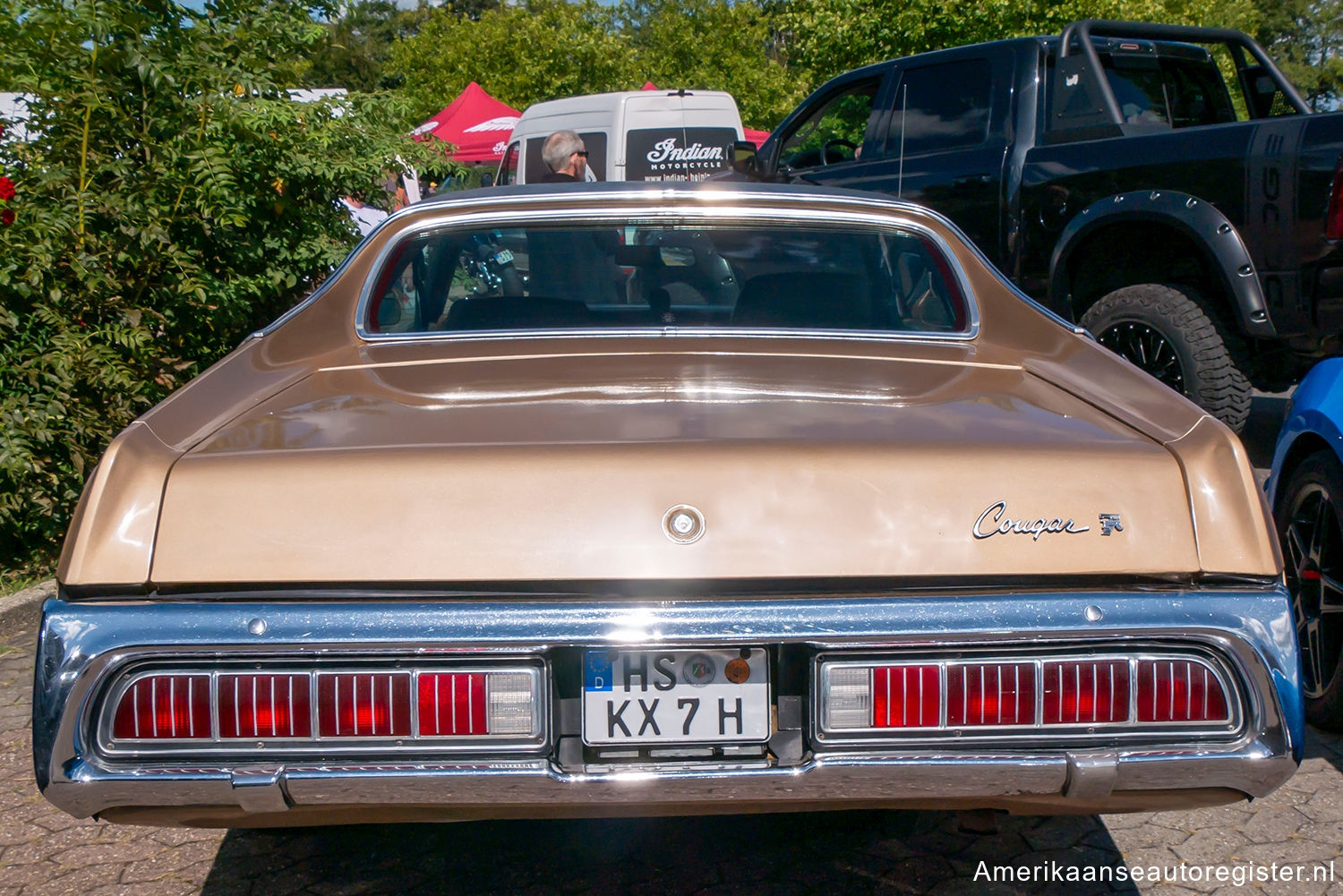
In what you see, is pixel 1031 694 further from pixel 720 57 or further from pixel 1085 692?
pixel 720 57

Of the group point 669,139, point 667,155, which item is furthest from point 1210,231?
point 669,139

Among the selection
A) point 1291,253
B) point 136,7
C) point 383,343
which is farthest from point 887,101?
point 383,343

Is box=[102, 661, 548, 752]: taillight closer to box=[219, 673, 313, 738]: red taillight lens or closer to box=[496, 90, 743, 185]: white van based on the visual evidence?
box=[219, 673, 313, 738]: red taillight lens

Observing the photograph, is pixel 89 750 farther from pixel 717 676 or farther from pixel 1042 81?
Result: pixel 1042 81

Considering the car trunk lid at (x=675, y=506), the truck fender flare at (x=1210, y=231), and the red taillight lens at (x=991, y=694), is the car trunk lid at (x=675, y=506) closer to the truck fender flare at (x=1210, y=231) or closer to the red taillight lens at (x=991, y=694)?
the red taillight lens at (x=991, y=694)

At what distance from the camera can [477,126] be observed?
2333 cm

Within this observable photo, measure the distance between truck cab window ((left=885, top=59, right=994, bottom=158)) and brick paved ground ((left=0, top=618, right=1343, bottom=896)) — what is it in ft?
16.0

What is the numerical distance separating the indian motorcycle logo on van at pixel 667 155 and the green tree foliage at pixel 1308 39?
44866mm

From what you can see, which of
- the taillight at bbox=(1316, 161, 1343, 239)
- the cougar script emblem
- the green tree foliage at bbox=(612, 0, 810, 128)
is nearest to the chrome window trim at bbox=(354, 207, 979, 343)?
the cougar script emblem

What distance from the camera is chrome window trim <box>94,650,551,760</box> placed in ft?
6.74

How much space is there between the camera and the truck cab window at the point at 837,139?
8289 mm

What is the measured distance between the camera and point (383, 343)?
3.08 m

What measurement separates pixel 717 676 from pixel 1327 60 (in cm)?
5980

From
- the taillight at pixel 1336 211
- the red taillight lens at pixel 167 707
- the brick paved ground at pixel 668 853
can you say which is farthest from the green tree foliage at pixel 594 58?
the red taillight lens at pixel 167 707
